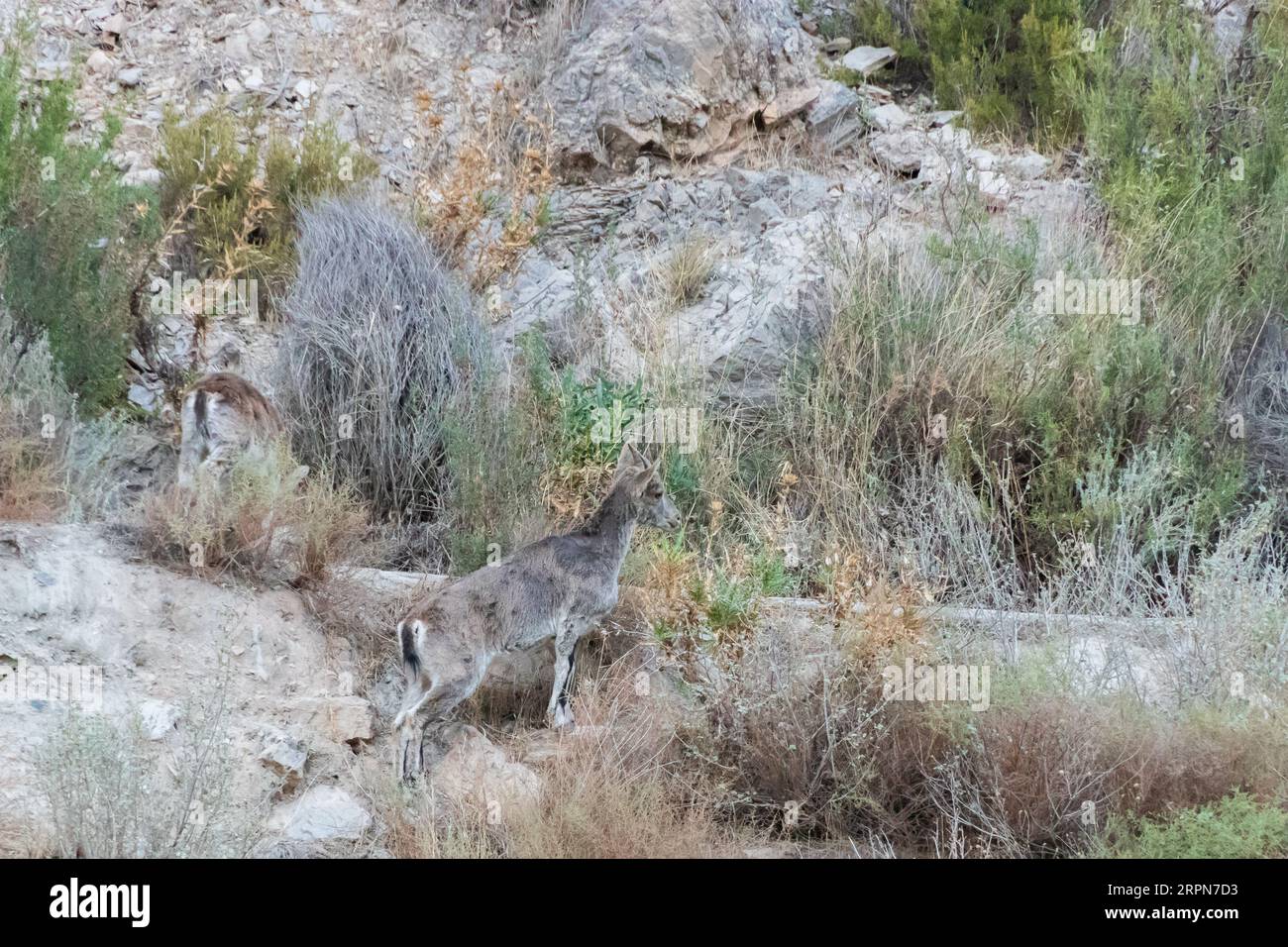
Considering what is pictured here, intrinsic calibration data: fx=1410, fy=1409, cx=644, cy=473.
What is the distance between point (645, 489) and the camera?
7031 millimetres

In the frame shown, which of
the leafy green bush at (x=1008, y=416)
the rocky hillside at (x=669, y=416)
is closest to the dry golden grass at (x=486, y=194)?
the rocky hillside at (x=669, y=416)

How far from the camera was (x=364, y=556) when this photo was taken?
757 cm

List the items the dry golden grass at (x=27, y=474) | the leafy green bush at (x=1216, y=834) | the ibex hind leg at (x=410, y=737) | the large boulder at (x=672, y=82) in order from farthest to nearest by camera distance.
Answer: the large boulder at (x=672, y=82) < the dry golden grass at (x=27, y=474) < the ibex hind leg at (x=410, y=737) < the leafy green bush at (x=1216, y=834)

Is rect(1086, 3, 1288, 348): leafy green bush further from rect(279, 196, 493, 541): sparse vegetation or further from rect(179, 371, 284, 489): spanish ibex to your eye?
rect(179, 371, 284, 489): spanish ibex

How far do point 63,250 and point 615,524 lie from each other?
3781 mm

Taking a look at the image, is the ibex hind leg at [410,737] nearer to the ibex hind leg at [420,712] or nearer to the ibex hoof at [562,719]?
the ibex hind leg at [420,712]

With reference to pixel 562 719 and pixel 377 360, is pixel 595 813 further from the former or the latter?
pixel 377 360

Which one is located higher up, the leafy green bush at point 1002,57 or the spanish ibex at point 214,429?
→ the leafy green bush at point 1002,57

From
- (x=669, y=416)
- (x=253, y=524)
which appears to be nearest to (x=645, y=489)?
(x=669, y=416)

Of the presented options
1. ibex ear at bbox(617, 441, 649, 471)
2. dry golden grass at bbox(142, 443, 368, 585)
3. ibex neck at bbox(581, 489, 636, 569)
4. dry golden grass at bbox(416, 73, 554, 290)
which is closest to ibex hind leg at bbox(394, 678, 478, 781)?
ibex neck at bbox(581, 489, 636, 569)

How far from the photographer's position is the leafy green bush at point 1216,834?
16.0ft

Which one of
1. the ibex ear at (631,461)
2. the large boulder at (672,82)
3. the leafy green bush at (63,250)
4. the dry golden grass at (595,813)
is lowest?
the dry golden grass at (595,813)

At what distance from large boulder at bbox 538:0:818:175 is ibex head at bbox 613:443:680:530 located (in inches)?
224
